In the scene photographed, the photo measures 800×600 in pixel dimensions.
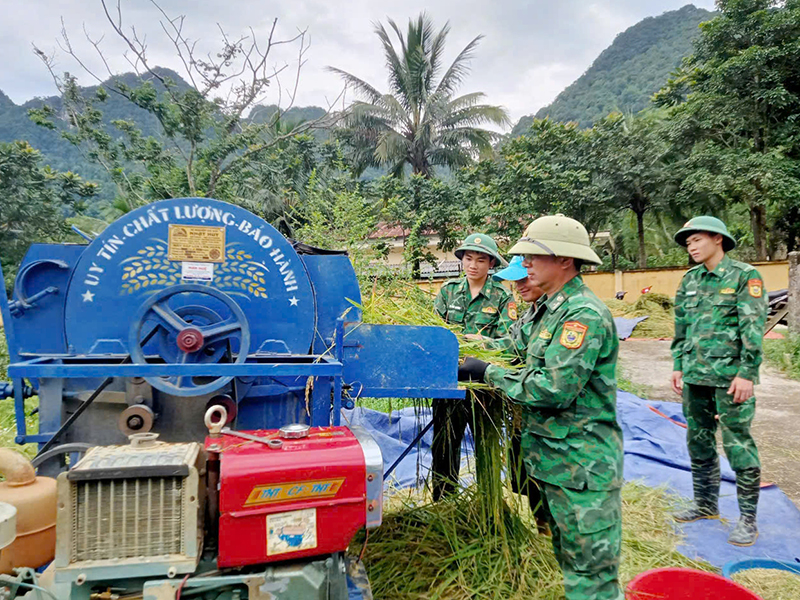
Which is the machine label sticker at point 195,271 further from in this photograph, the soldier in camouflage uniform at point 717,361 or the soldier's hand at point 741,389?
the soldier's hand at point 741,389

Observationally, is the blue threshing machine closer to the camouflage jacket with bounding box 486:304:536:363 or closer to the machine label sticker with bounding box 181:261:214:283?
the machine label sticker with bounding box 181:261:214:283

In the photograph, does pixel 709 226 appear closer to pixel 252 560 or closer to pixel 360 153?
pixel 252 560

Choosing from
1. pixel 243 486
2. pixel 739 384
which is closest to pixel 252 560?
pixel 243 486

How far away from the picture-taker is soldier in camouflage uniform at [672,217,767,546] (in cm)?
335

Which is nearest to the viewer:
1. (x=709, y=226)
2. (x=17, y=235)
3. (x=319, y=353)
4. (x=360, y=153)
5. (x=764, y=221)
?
(x=319, y=353)

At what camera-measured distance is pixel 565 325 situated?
7.19 ft

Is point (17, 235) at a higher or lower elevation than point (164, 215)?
higher

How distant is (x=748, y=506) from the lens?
3.39 metres

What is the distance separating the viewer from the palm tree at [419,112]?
71.4 feet

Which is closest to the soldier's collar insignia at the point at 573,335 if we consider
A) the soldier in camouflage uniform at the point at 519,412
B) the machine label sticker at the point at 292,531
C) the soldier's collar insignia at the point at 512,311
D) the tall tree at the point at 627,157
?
the soldier in camouflage uniform at the point at 519,412

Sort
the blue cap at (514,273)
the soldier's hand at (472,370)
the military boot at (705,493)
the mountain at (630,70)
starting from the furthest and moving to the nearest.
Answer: the mountain at (630,70), the military boot at (705,493), the blue cap at (514,273), the soldier's hand at (472,370)

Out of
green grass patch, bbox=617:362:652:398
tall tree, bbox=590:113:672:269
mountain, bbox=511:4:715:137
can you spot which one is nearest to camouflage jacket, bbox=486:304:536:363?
green grass patch, bbox=617:362:652:398

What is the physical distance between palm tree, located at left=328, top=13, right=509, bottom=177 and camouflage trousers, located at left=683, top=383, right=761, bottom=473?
62.9 ft

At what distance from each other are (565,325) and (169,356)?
1.68 metres
